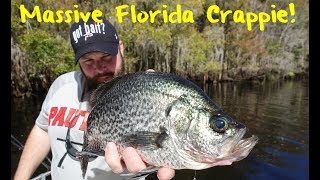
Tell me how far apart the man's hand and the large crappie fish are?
26 mm

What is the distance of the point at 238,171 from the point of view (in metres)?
10.9

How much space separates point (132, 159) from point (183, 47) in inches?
1310

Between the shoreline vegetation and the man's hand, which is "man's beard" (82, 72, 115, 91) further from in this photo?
the shoreline vegetation

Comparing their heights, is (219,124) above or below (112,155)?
above

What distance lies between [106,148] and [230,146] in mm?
624

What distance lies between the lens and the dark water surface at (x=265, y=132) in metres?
10.7

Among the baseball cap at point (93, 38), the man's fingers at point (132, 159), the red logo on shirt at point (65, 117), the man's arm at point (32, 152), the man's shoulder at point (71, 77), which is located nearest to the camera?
the man's fingers at point (132, 159)

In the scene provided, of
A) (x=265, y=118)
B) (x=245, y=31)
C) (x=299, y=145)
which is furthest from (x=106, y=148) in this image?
(x=245, y=31)

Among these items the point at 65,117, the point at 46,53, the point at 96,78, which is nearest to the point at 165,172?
the point at 96,78

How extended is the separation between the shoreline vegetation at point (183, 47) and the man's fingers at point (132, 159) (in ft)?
72.9

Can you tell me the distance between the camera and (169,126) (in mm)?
1784

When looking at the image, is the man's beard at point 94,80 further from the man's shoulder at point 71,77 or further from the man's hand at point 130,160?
the man's hand at point 130,160

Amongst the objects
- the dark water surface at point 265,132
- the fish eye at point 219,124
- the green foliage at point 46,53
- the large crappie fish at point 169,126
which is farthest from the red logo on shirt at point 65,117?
the green foliage at point 46,53

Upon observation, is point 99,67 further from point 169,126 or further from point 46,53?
point 46,53
